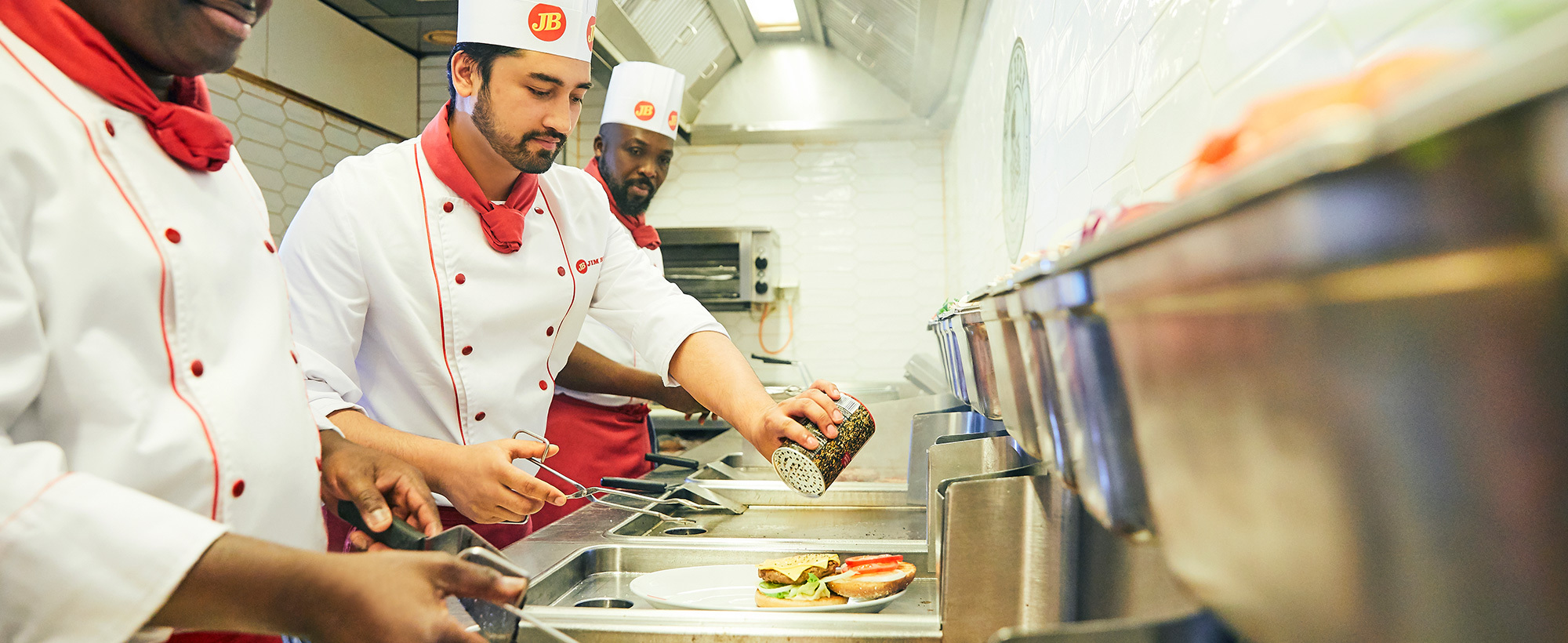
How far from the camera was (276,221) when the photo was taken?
3232 millimetres

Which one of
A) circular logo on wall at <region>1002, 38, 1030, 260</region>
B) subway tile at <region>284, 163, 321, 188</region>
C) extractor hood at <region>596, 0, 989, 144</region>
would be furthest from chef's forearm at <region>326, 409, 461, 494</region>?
subway tile at <region>284, 163, 321, 188</region>

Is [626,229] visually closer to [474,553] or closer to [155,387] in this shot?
[155,387]

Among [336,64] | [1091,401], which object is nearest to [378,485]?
[1091,401]

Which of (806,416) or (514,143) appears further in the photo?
(514,143)

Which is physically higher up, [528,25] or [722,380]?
[528,25]

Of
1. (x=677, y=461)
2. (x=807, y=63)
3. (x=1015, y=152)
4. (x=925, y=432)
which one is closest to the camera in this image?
(x=925, y=432)

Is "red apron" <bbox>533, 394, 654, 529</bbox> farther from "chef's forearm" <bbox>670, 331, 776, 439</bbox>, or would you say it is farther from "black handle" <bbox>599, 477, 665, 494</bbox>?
"chef's forearm" <bbox>670, 331, 776, 439</bbox>

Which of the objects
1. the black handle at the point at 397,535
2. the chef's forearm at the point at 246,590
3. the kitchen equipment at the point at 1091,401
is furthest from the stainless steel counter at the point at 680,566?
the kitchen equipment at the point at 1091,401

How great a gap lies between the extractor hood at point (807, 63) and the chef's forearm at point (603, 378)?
1.18 metres

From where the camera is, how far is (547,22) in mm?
1529

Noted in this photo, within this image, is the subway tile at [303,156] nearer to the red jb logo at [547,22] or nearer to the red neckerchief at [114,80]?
the red jb logo at [547,22]

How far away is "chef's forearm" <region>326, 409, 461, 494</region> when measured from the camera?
117cm

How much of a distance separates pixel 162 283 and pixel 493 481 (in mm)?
445

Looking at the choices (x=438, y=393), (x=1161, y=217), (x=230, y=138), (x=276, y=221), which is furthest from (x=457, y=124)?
(x=276, y=221)
